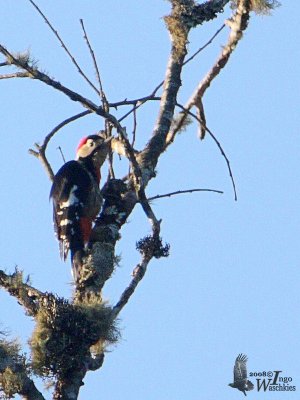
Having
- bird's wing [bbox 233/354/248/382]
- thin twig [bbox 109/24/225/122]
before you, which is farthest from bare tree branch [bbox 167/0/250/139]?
bird's wing [bbox 233/354/248/382]

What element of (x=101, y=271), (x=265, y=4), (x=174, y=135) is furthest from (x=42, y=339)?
(x=265, y=4)

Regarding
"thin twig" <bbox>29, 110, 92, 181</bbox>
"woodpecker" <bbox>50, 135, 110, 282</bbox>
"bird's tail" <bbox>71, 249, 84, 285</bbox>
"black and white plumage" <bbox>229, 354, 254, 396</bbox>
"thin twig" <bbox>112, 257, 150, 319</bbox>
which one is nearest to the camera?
"thin twig" <bbox>112, 257, 150, 319</bbox>

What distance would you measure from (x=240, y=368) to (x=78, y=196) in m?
1.63

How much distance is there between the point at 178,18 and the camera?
565cm

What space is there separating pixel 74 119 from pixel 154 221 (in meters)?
0.87

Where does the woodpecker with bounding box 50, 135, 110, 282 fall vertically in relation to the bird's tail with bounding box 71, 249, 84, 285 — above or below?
above

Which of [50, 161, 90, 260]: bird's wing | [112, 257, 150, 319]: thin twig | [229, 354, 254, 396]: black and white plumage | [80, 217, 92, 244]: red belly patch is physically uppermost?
[50, 161, 90, 260]: bird's wing

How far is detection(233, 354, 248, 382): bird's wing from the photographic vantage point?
19.2ft

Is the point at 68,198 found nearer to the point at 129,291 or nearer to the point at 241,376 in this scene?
the point at 241,376


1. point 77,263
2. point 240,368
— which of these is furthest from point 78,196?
point 240,368

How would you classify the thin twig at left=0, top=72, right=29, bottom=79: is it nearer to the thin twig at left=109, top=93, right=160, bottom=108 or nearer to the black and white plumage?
the thin twig at left=109, top=93, right=160, bottom=108

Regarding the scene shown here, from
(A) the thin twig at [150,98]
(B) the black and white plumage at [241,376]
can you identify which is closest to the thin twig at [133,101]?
(A) the thin twig at [150,98]

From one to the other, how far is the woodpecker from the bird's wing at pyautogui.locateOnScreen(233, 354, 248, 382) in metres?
1.08

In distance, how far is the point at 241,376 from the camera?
236 inches
